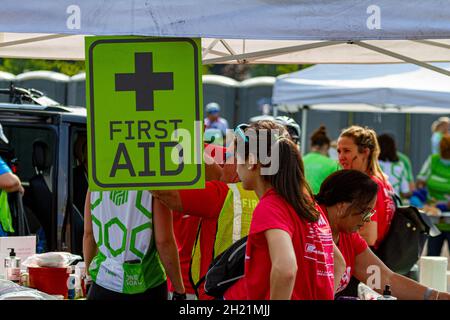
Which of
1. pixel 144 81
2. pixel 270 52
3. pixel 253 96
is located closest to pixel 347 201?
pixel 144 81

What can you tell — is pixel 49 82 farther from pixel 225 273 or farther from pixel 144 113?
pixel 225 273

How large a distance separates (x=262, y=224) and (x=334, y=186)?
0.73 metres

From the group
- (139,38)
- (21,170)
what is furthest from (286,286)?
(21,170)

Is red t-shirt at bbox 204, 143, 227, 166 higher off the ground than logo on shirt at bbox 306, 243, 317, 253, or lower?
higher

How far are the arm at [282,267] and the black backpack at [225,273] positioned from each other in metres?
0.37

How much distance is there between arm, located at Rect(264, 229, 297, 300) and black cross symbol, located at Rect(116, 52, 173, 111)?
912 mm

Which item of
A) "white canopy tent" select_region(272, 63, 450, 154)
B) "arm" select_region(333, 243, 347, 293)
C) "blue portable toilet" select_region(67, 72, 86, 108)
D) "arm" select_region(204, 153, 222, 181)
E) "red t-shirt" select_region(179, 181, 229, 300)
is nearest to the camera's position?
"arm" select_region(333, 243, 347, 293)

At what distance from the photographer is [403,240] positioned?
244 inches

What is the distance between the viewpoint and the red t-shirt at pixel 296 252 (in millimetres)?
3271

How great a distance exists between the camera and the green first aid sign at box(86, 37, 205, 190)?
3.75 metres

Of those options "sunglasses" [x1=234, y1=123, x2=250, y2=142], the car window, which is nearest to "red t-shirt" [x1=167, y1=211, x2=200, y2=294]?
"sunglasses" [x1=234, y1=123, x2=250, y2=142]

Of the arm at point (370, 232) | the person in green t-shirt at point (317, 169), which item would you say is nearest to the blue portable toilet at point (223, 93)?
the person in green t-shirt at point (317, 169)

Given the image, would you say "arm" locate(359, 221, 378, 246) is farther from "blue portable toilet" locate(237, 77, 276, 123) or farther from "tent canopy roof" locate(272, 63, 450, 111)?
"blue portable toilet" locate(237, 77, 276, 123)
